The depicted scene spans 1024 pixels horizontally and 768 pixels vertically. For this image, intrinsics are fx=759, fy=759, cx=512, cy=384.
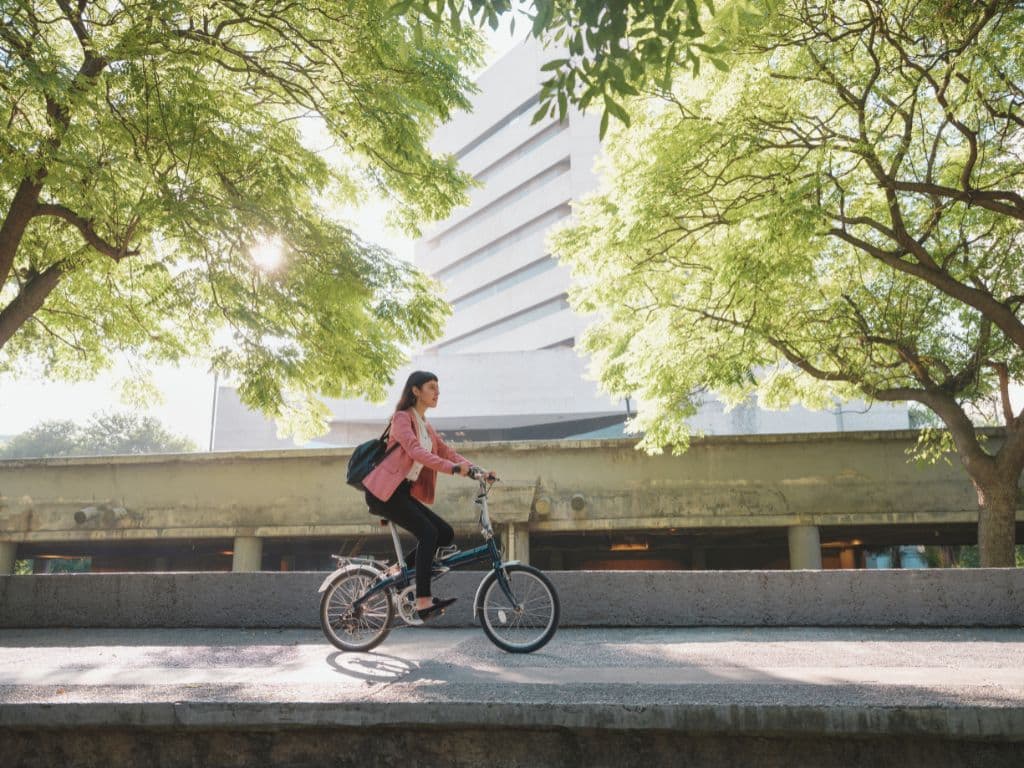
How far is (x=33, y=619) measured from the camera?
307 inches

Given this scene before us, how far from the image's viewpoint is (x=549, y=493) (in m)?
22.6

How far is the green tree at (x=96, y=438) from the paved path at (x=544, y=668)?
65.6 m

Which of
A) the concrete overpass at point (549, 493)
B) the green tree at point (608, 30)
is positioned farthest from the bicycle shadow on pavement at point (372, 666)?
the concrete overpass at point (549, 493)

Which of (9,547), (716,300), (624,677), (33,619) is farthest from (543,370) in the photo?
(624,677)

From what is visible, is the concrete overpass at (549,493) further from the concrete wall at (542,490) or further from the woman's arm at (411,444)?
the woman's arm at (411,444)

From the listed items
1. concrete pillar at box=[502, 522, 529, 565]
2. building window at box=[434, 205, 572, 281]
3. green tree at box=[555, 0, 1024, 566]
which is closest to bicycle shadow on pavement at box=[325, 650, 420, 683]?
green tree at box=[555, 0, 1024, 566]

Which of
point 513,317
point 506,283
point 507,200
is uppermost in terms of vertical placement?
point 507,200

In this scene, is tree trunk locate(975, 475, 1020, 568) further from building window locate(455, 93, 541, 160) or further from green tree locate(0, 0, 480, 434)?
building window locate(455, 93, 541, 160)

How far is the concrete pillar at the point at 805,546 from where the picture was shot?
2144 cm

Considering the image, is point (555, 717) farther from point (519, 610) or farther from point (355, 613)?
point (355, 613)

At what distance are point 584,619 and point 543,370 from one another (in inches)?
1340

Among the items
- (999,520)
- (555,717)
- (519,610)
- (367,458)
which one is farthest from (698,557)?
(555,717)

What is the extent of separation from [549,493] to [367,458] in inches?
689

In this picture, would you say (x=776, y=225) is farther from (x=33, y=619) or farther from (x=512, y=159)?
(x=512, y=159)
